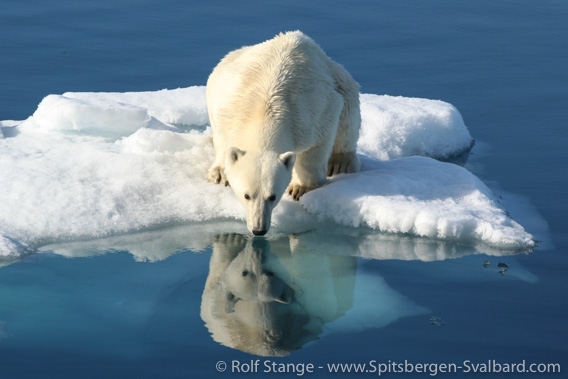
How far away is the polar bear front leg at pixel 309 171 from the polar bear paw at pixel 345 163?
425 millimetres

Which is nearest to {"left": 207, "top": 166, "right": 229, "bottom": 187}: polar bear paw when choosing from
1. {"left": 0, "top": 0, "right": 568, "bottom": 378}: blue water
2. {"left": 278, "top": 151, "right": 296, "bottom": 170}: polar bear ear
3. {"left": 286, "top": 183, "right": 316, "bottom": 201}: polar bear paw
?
{"left": 286, "top": 183, "right": 316, "bottom": 201}: polar bear paw

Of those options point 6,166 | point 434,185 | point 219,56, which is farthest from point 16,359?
point 219,56

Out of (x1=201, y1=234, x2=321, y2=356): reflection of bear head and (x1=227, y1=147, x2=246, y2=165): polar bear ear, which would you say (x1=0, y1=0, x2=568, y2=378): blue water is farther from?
(x1=227, y1=147, x2=246, y2=165): polar bear ear

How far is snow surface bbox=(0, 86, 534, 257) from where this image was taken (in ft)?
19.1

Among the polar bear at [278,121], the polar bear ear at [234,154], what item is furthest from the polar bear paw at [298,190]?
the polar bear ear at [234,154]

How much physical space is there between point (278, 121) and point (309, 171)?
2.22ft

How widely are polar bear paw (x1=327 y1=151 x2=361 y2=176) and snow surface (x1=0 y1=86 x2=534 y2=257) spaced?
13 centimetres

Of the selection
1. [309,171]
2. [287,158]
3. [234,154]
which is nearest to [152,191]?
[234,154]

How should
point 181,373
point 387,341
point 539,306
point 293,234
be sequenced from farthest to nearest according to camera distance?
point 293,234
point 539,306
point 387,341
point 181,373

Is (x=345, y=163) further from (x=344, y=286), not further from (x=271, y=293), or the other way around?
(x=271, y=293)

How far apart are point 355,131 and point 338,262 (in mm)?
1585

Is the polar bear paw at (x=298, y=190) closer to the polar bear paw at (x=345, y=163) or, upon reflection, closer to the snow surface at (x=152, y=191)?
the snow surface at (x=152, y=191)

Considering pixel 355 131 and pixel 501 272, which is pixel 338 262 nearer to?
pixel 501 272

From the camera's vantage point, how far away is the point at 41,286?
5.09m
